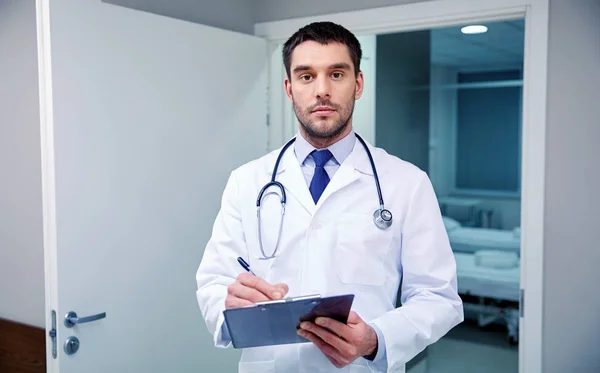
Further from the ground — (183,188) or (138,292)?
(183,188)

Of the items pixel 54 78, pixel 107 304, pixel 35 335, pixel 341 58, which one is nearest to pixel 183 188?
pixel 107 304

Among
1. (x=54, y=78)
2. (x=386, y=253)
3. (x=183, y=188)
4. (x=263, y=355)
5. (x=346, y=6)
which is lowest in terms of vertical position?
(x=263, y=355)

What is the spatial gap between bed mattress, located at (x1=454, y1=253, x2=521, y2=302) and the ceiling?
170cm

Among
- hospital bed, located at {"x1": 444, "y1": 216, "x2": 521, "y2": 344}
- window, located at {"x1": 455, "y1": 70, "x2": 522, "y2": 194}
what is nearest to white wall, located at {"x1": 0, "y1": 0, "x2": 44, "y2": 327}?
hospital bed, located at {"x1": 444, "y1": 216, "x2": 521, "y2": 344}

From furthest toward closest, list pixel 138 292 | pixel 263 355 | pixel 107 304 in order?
pixel 138 292 → pixel 107 304 → pixel 263 355

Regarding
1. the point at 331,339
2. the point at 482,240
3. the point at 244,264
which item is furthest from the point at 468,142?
the point at 331,339

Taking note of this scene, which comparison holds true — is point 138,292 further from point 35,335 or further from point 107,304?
point 35,335

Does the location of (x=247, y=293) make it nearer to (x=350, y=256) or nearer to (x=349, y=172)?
(x=350, y=256)

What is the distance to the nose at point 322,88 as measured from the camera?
4.36 feet

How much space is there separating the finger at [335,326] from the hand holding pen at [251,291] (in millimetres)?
94

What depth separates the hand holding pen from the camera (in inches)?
43.6

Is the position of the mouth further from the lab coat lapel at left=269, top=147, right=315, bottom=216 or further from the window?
the window

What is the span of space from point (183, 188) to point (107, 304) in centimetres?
50

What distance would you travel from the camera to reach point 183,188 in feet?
6.70
